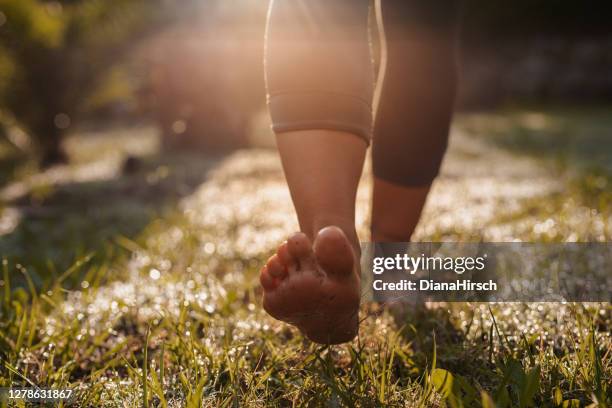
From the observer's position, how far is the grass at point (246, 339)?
36.4 inches

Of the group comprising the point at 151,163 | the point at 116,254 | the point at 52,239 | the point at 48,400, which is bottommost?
the point at 48,400

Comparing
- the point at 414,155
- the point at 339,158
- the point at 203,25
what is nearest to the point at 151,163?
the point at 203,25

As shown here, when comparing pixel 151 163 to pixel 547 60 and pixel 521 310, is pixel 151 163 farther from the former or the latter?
pixel 547 60

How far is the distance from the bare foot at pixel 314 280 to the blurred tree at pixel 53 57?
4.32m

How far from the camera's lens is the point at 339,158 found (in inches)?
42.9

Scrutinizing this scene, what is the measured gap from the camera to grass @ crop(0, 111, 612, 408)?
0.93 metres

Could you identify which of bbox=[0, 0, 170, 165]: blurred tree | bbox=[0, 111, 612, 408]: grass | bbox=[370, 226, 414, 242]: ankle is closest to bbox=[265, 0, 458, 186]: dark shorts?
bbox=[370, 226, 414, 242]: ankle

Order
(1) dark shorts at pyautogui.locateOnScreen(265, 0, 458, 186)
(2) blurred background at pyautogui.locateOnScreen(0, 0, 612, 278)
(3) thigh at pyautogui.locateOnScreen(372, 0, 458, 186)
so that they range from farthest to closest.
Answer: (2) blurred background at pyautogui.locateOnScreen(0, 0, 612, 278), (3) thigh at pyautogui.locateOnScreen(372, 0, 458, 186), (1) dark shorts at pyautogui.locateOnScreen(265, 0, 458, 186)

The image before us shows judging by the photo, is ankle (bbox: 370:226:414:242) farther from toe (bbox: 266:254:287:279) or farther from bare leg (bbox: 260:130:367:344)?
toe (bbox: 266:254:287:279)

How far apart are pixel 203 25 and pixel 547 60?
8.47 m

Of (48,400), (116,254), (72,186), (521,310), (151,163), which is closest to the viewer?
(48,400)

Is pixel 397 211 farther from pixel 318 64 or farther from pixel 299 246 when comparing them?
pixel 299 246

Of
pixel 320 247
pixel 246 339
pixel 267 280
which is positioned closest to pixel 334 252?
pixel 320 247

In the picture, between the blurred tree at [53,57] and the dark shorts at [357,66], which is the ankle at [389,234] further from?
the blurred tree at [53,57]
